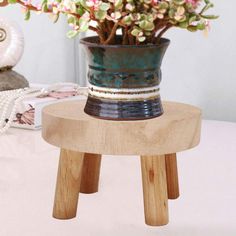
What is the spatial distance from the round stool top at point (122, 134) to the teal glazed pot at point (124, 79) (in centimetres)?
2

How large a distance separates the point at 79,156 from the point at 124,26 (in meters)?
0.19

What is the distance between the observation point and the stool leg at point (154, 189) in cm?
76

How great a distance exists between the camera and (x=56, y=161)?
1.06 m

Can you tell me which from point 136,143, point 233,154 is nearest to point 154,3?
point 136,143

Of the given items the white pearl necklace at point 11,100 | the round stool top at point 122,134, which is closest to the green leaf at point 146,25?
the round stool top at point 122,134

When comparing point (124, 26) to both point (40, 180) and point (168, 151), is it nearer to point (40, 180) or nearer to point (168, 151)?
point (168, 151)

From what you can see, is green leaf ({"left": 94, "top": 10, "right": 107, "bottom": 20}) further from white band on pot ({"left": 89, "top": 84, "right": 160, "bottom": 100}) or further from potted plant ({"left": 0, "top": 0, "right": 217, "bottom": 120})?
white band on pot ({"left": 89, "top": 84, "right": 160, "bottom": 100})

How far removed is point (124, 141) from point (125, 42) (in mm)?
118

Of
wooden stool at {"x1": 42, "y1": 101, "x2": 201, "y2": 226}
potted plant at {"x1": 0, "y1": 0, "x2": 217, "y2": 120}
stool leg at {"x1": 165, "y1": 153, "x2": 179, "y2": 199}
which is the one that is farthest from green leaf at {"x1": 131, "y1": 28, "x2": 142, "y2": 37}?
stool leg at {"x1": 165, "y1": 153, "x2": 179, "y2": 199}

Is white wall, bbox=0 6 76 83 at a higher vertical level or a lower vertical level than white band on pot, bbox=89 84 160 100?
lower

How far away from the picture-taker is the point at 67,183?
788 mm

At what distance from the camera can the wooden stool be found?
2.35 feet

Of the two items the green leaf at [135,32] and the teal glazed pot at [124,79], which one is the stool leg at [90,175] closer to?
the teal glazed pot at [124,79]

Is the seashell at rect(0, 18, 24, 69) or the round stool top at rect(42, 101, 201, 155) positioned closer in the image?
the round stool top at rect(42, 101, 201, 155)
